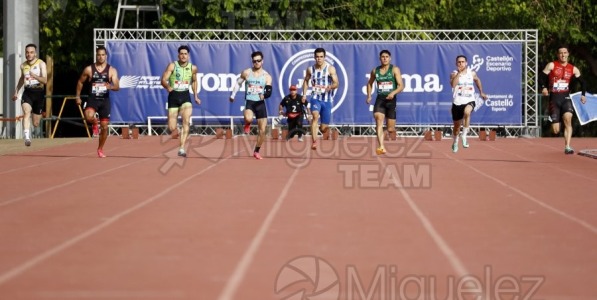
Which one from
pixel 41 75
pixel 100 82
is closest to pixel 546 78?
Result: pixel 100 82

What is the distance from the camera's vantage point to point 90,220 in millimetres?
11297

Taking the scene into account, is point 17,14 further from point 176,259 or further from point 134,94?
point 176,259

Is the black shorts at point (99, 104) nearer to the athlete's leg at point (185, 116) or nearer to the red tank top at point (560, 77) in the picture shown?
the athlete's leg at point (185, 116)

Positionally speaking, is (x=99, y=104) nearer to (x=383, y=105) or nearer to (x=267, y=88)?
(x=267, y=88)

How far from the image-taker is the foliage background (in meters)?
38.4

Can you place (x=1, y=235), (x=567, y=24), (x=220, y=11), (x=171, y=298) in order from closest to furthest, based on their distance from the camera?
1. (x=171, y=298)
2. (x=1, y=235)
3. (x=220, y=11)
4. (x=567, y=24)

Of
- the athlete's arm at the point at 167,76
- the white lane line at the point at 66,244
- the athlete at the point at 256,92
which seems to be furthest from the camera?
the athlete at the point at 256,92

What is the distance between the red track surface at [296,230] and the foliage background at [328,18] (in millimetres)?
18670

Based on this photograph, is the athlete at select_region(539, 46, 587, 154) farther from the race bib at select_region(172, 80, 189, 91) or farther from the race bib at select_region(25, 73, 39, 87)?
the race bib at select_region(25, 73, 39, 87)

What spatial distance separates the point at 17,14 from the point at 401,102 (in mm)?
10947

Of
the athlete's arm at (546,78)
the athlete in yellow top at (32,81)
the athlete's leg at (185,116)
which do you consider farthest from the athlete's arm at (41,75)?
the athlete's arm at (546,78)

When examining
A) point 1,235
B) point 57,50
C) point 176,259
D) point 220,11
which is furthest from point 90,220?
point 57,50

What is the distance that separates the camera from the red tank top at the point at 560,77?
77.6ft

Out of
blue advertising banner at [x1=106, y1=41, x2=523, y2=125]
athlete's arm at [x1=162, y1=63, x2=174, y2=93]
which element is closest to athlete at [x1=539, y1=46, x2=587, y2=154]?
athlete's arm at [x1=162, y1=63, x2=174, y2=93]
